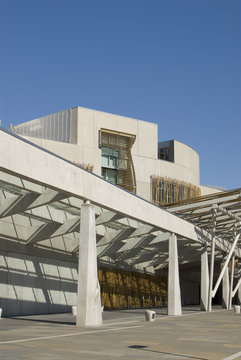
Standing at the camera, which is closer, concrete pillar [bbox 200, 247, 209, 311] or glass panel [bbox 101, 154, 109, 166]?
concrete pillar [bbox 200, 247, 209, 311]

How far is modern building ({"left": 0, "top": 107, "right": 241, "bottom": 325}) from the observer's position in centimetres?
2180

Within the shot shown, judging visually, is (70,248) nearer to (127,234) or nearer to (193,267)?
(127,234)

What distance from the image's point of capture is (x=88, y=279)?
21781 millimetres

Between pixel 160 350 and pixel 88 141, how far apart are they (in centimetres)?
3460

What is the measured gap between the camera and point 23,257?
3012 centimetres

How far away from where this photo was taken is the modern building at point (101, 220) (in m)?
21.8

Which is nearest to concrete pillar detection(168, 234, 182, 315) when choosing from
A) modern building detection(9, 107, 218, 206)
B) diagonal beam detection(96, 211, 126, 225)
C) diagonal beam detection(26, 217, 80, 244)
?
diagonal beam detection(26, 217, 80, 244)

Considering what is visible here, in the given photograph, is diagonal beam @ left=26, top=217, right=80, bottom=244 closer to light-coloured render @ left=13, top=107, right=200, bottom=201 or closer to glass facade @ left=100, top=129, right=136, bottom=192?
light-coloured render @ left=13, top=107, right=200, bottom=201

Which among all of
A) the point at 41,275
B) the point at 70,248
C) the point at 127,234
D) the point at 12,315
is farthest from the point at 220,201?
the point at 12,315

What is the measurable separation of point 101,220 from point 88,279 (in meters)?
6.02

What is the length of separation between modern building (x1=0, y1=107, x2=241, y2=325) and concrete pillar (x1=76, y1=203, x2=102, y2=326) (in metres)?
0.04

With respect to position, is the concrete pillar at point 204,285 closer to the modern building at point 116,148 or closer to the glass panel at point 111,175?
the modern building at point 116,148

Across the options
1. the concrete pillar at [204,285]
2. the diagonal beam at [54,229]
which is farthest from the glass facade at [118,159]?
the diagonal beam at [54,229]

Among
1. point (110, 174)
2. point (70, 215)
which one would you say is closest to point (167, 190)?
point (110, 174)
